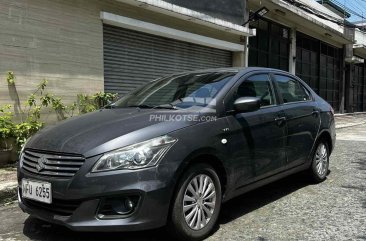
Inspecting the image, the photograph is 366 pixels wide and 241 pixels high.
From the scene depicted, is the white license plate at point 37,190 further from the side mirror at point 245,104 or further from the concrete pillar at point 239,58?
the concrete pillar at point 239,58

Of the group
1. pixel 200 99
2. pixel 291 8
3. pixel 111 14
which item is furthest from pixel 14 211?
pixel 291 8

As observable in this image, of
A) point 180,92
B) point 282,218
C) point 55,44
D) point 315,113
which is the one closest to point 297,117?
point 315,113

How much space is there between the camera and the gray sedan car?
11.5 feet

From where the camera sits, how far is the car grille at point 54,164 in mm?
3576

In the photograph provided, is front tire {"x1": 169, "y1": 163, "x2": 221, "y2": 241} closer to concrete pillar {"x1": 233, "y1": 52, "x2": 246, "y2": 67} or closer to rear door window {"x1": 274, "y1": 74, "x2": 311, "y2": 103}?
rear door window {"x1": 274, "y1": 74, "x2": 311, "y2": 103}

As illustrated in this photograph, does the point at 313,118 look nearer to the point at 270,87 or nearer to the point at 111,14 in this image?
the point at 270,87

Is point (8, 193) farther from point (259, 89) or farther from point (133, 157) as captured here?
point (259, 89)

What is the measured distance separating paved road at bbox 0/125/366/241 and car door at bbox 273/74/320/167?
525mm

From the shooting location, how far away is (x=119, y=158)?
3.56 meters

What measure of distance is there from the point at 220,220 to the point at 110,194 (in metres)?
1.57

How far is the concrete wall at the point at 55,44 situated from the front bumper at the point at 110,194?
449 centimetres

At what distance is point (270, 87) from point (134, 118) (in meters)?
2.03

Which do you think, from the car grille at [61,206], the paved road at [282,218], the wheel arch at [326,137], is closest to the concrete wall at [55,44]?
the paved road at [282,218]

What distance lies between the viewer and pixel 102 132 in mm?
3799
